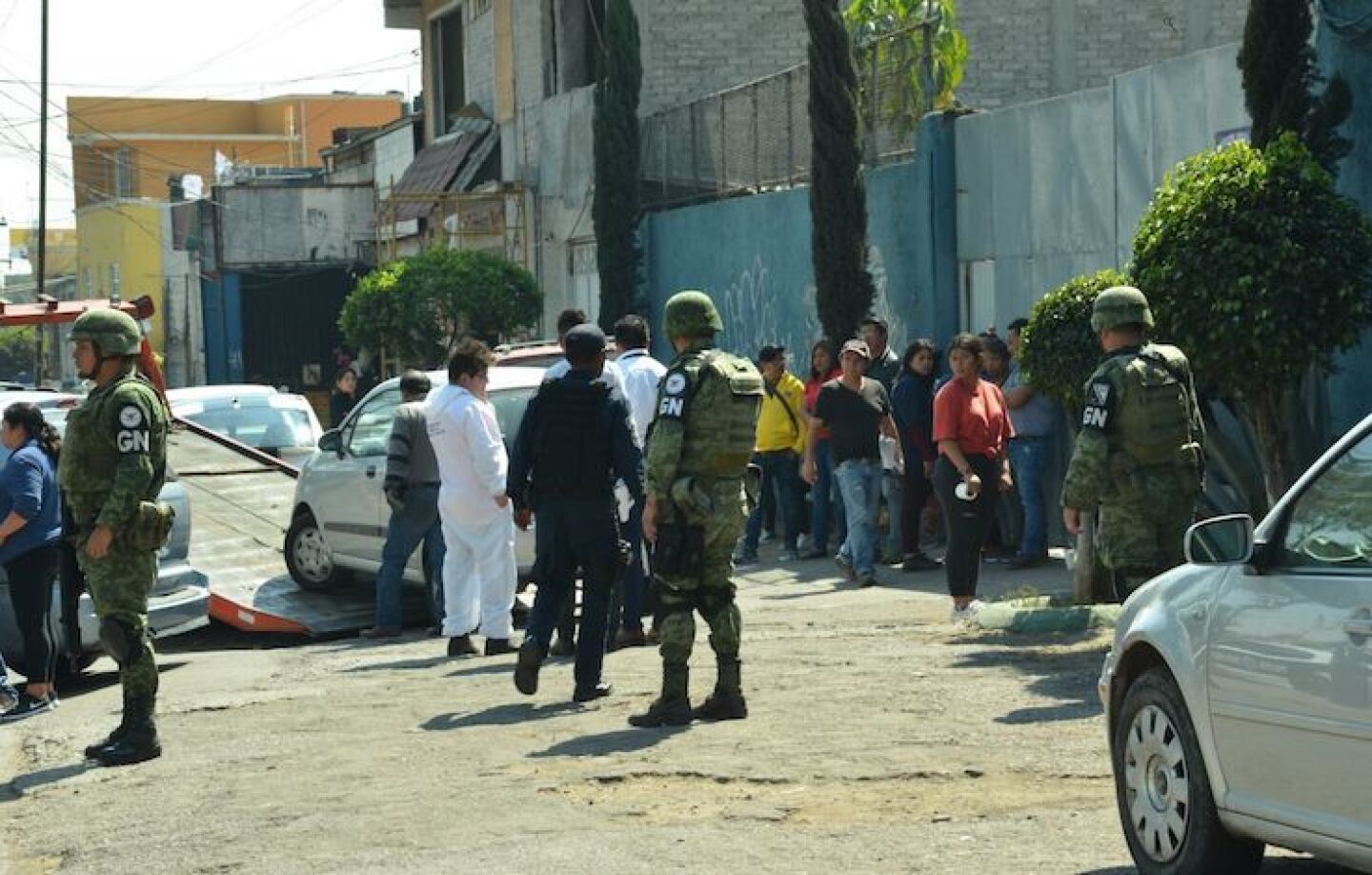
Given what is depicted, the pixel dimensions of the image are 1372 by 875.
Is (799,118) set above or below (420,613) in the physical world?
above

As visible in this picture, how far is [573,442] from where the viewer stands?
10.6 metres

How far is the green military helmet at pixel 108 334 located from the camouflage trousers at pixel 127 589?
795mm

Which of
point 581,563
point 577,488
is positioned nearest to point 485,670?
point 581,563

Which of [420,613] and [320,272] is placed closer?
[420,613]

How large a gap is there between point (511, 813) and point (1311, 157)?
6809mm

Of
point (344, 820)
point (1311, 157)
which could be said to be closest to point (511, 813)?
point (344, 820)

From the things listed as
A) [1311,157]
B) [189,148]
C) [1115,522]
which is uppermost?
[189,148]

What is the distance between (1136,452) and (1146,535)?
35 cm

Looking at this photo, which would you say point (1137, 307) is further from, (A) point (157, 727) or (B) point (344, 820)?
(A) point (157, 727)

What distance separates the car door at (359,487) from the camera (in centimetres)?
1605

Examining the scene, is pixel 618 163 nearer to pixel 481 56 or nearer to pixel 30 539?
pixel 481 56

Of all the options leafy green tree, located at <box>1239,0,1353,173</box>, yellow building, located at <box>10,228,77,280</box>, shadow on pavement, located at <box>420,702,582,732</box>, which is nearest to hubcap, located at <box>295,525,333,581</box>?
shadow on pavement, located at <box>420,702,582,732</box>

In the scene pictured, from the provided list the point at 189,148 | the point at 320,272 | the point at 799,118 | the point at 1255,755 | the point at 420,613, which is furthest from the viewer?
the point at 189,148

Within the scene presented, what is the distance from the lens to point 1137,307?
32.3 feet
